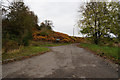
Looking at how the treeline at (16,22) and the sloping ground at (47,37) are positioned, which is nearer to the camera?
the treeline at (16,22)

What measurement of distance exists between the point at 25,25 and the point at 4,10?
2855mm

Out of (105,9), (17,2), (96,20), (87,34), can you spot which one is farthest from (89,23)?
(17,2)

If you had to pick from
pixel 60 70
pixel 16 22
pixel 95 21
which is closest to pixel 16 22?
pixel 16 22

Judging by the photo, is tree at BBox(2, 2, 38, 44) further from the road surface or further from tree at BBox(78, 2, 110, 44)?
tree at BBox(78, 2, 110, 44)

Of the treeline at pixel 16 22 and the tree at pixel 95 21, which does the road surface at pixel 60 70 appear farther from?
the tree at pixel 95 21

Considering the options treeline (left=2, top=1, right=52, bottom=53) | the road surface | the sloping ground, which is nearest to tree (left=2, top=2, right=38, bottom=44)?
treeline (left=2, top=1, right=52, bottom=53)

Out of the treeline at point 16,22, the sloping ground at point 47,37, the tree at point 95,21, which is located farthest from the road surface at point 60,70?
the sloping ground at point 47,37

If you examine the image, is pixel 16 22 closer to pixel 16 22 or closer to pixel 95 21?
pixel 16 22

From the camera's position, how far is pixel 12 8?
916cm

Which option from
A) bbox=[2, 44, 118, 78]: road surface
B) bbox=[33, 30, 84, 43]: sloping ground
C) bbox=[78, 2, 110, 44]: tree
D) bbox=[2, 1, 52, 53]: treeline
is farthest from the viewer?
bbox=[33, 30, 84, 43]: sloping ground

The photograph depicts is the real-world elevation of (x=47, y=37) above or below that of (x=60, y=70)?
above

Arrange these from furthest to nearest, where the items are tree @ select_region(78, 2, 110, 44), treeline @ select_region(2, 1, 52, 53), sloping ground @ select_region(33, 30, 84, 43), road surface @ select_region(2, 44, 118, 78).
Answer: sloping ground @ select_region(33, 30, 84, 43)
tree @ select_region(78, 2, 110, 44)
treeline @ select_region(2, 1, 52, 53)
road surface @ select_region(2, 44, 118, 78)

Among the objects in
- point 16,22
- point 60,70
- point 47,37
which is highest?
point 16,22

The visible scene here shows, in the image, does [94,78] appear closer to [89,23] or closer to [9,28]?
[9,28]
